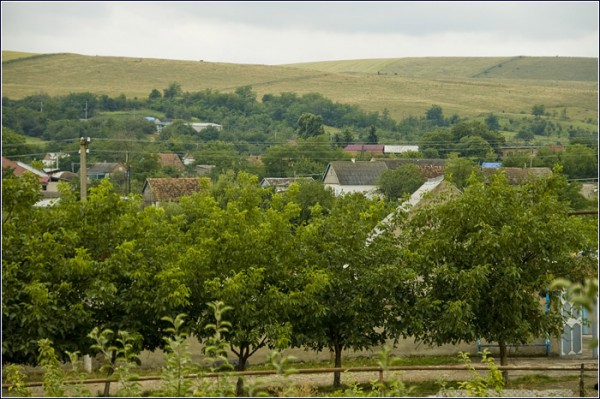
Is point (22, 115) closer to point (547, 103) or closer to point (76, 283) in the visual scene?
point (547, 103)

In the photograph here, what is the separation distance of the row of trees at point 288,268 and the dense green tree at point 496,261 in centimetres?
3

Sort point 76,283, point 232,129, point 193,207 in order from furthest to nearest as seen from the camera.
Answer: point 232,129
point 193,207
point 76,283

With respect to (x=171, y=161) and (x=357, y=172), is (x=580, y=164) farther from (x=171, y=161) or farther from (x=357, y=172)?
(x=171, y=161)

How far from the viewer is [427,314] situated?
20.3 metres

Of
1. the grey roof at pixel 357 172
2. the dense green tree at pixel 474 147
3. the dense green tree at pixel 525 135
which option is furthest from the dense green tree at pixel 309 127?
the grey roof at pixel 357 172

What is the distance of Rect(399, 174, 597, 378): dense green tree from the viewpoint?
20078 millimetres

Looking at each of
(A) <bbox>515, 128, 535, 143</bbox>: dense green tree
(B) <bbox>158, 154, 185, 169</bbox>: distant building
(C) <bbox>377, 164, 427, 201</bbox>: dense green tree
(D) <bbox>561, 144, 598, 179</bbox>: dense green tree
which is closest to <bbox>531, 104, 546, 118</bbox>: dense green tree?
(A) <bbox>515, 128, 535, 143</bbox>: dense green tree

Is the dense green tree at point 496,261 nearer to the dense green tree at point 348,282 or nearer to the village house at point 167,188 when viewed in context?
the dense green tree at point 348,282

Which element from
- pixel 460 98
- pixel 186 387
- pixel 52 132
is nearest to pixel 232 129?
pixel 52 132

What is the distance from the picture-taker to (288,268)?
2022 centimetres

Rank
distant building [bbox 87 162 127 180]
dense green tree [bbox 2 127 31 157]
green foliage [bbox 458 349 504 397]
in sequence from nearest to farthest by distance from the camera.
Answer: green foliage [bbox 458 349 504 397] < dense green tree [bbox 2 127 31 157] < distant building [bbox 87 162 127 180]

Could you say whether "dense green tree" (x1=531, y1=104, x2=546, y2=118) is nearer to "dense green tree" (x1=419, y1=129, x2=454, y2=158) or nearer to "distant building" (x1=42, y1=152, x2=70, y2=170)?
"dense green tree" (x1=419, y1=129, x2=454, y2=158)

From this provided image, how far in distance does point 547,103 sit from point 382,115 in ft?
115

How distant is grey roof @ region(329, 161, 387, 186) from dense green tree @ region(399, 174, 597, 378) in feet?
185
